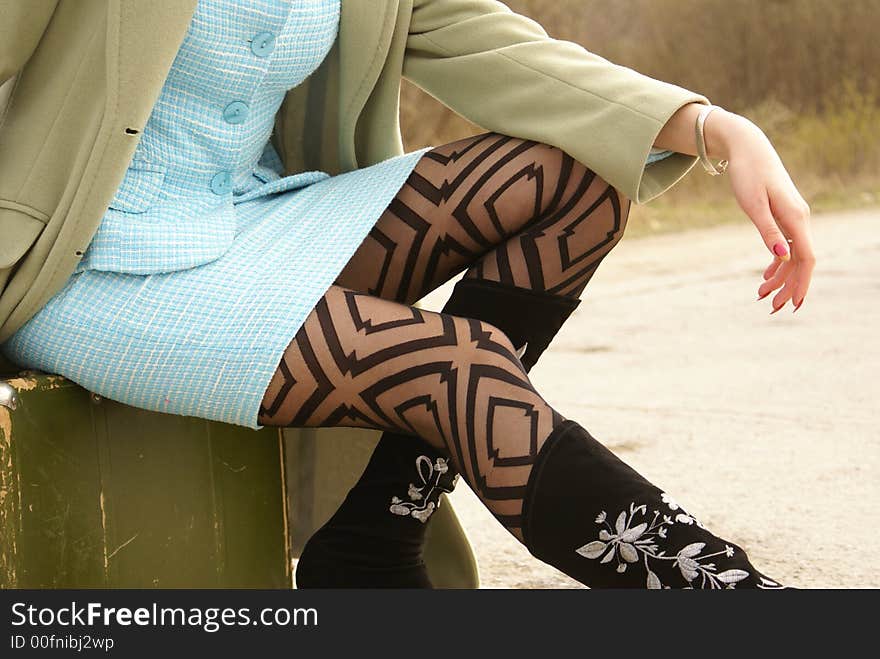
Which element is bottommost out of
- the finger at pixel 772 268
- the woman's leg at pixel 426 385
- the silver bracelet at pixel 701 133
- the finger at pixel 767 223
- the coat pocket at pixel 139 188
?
the woman's leg at pixel 426 385

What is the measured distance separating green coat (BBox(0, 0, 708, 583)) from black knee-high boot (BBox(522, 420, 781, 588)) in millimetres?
380

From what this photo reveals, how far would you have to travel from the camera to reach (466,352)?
4.32ft

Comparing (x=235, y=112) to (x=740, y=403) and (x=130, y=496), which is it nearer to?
(x=130, y=496)

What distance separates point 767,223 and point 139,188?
27.1 inches

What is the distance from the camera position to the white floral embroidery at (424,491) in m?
1.49

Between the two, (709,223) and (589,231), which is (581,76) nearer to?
(589,231)

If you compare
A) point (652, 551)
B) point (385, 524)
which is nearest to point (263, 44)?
point (385, 524)

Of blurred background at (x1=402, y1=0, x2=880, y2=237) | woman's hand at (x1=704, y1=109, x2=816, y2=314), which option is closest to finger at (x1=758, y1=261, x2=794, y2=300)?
woman's hand at (x1=704, y1=109, x2=816, y2=314)

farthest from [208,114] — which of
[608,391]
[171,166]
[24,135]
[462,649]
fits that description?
[608,391]

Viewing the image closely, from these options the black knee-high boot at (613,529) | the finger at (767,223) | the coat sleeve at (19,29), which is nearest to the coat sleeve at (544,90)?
the finger at (767,223)

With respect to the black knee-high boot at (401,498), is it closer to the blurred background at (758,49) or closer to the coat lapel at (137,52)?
the coat lapel at (137,52)

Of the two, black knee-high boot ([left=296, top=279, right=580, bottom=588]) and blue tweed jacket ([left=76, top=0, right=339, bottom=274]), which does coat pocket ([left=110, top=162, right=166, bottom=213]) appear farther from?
black knee-high boot ([left=296, top=279, right=580, bottom=588])

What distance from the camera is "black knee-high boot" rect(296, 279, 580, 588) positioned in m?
1.50

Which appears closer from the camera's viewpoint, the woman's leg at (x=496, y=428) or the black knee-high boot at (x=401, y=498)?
Result: the woman's leg at (x=496, y=428)
